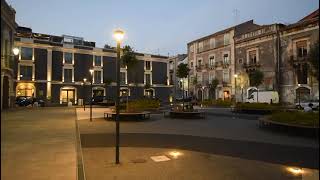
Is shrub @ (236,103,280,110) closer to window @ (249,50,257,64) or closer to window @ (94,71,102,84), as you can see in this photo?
window @ (249,50,257,64)

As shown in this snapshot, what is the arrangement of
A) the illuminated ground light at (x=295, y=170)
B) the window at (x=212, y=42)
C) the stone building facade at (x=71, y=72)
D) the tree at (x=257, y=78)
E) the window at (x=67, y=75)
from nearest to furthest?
1. the illuminated ground light at (x=295, y=170)
2. the tree at (x=257, y=78)
3. the stone building facade at (x=71, y=72)
4. the window at (x=67, y=75)
5. the window at (x=212, y=42)

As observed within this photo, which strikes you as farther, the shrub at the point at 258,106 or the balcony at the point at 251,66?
the balcony at the point at 251,66

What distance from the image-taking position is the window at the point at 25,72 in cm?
4425

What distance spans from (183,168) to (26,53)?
44834 mm

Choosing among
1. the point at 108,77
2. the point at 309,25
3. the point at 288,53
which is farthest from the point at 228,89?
the point at 108,77

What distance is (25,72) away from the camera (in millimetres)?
44594

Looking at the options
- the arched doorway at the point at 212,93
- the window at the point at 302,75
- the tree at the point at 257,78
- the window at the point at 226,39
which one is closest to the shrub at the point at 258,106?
the window at the point at 302,75

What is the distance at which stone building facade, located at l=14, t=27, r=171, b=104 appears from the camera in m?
44.7

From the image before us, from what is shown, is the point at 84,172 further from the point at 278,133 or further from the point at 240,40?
the point at 240,40

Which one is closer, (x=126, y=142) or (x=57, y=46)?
(x=126, y=142)

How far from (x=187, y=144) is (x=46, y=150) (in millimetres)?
5002

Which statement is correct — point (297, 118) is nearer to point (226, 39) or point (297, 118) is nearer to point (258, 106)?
point (258, 106)

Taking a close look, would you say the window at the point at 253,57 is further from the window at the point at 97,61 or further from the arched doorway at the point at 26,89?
the arched doorway at the point at 26,89

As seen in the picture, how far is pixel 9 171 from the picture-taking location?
650 centimetres
